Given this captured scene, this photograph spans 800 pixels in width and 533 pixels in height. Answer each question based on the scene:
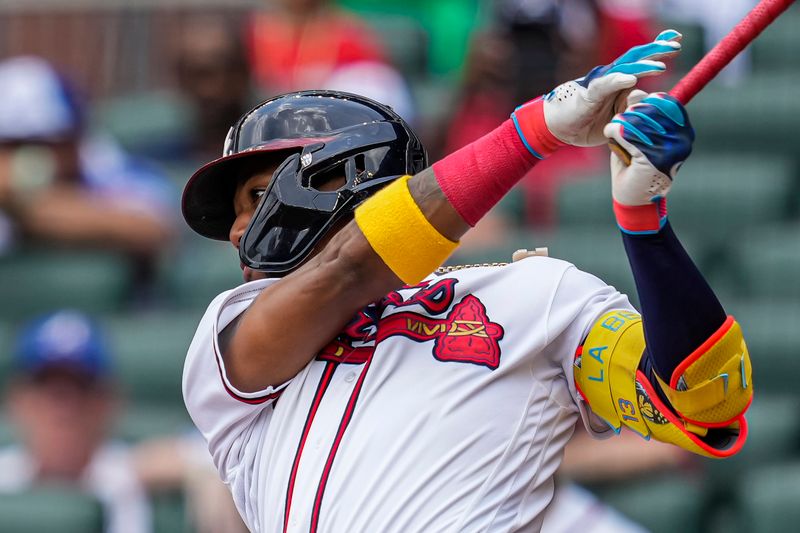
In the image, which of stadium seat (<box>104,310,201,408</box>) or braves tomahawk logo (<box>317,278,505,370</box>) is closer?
braves tomahawk logo (<box>317,278,505,370</box>)

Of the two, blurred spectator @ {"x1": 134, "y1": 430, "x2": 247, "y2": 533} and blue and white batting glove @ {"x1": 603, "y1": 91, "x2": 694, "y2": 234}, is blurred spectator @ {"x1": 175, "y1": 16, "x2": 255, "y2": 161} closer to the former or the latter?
blurred spectator @ {"x1": 134, "y1": 430, "x2": 247, "y2": 533}

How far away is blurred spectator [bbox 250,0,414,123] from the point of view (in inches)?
197

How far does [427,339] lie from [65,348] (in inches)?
110

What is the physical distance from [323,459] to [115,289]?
10.9 ft

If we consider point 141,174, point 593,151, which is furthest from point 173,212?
point 593,151

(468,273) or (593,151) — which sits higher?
(468,273)

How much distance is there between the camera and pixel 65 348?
15.0ft

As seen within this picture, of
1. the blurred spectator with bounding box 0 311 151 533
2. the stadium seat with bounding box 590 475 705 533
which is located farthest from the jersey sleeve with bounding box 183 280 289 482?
the blurred spectator with bounding box 0 311 151 533

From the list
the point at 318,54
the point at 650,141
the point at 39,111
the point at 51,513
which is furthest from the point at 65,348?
the point at 650,141

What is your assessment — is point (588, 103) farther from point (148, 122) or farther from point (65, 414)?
point (148, 122)

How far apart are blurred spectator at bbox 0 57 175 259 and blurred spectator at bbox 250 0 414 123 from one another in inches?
28.0

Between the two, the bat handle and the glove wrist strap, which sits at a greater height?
the bat handle

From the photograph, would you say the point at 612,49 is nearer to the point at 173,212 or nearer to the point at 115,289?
the point at 173,212

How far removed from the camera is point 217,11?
662 centimetres
